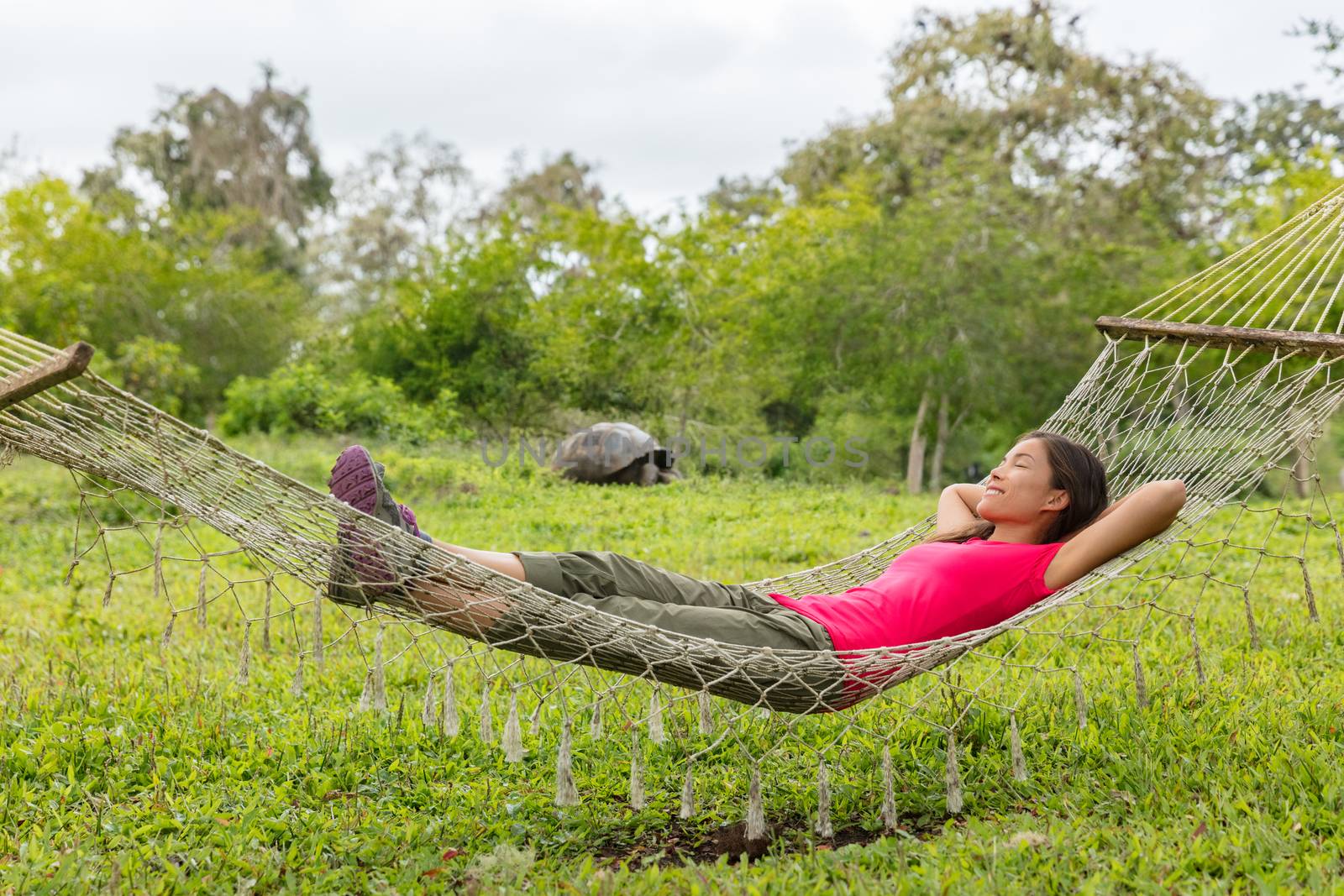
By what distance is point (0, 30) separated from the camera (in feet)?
33.9

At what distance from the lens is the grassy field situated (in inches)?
64.6

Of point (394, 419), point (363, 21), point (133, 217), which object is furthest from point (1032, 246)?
point (133, 217)

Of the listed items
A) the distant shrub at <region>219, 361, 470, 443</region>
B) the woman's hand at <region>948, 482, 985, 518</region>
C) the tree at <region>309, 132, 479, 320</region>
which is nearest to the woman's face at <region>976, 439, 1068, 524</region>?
the woman's hand at <region>948, 482, 985, 518</region>

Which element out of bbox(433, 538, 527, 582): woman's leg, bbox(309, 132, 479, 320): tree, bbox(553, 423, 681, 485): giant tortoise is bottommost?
bbox(433, 538, 527, 582): woman's leg

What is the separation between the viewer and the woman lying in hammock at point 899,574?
182 centimetres

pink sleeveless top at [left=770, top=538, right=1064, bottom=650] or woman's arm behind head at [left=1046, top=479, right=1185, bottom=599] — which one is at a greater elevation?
woman's arm behind head at [left=1046, top=479, right=1185, bottom=599]

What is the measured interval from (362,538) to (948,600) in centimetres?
109

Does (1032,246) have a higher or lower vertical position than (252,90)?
lower

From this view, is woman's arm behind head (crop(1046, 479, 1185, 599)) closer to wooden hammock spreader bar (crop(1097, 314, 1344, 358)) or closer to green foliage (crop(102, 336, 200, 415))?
wooden hammock spreader bar (crop(1097, 314, 1344, 358))

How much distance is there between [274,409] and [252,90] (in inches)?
262

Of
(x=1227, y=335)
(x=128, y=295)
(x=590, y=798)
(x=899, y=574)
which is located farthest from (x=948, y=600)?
(x=128, y=295)

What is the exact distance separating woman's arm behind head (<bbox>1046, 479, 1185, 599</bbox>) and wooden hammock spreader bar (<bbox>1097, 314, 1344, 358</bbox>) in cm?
84

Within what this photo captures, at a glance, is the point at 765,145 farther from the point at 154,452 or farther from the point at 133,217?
the point at 154,452

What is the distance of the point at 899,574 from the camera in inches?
84.8
